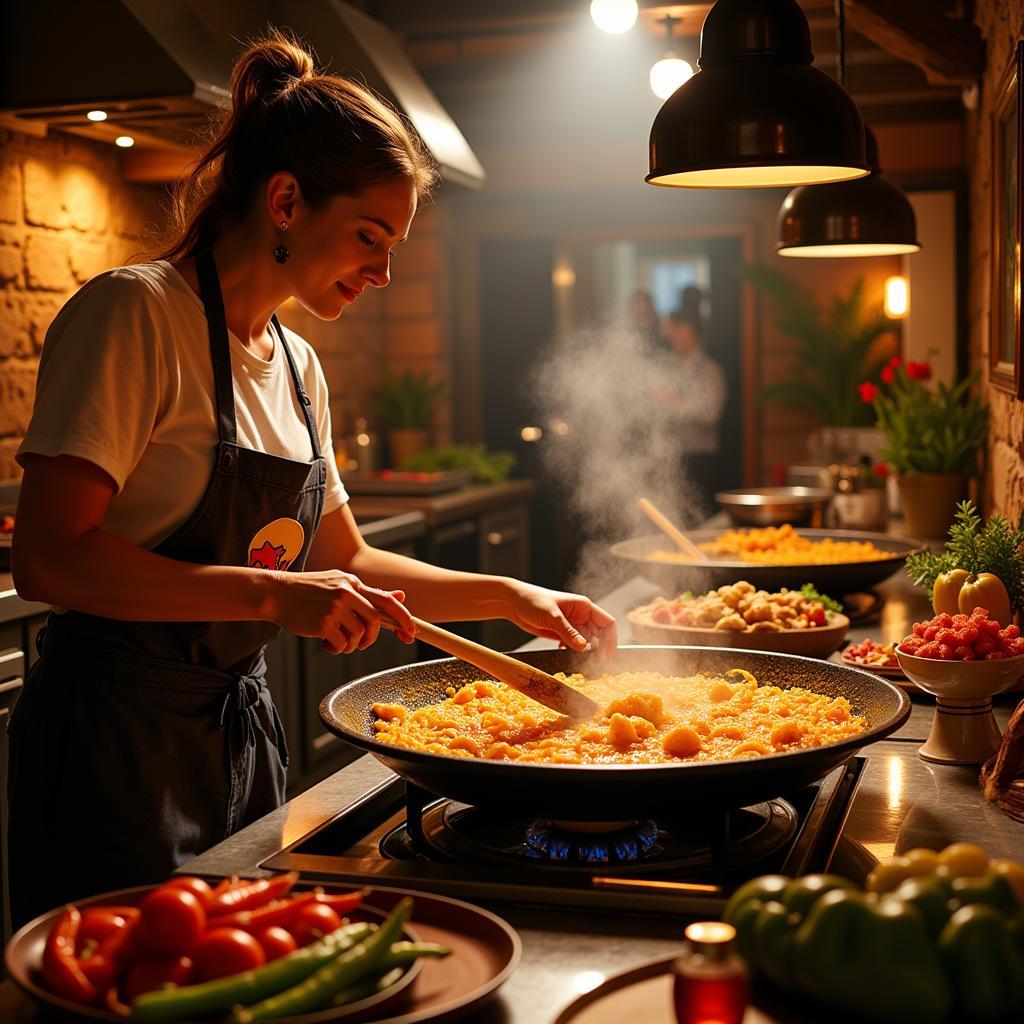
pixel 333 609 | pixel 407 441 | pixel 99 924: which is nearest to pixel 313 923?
pixel 99 924

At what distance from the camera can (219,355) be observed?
6.10ft

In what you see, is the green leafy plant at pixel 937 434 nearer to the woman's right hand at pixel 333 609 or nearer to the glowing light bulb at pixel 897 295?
the glowing light bulb at pixel 897 295

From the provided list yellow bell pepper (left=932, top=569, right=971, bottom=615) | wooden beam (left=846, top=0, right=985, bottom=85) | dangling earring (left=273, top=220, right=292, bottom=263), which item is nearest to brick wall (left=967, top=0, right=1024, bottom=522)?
wooden beam (left=846, top=0, right=985, bottom=85)

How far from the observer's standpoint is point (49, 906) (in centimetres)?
184

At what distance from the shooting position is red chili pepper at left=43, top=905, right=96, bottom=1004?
3.17 ft

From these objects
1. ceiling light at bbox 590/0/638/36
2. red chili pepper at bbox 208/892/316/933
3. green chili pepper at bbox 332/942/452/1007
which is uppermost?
ceiling light at bbox 590/0/638/36

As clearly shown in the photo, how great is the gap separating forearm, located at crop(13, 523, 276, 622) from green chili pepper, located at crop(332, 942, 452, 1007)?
2.24 feet

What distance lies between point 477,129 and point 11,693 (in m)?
4.77

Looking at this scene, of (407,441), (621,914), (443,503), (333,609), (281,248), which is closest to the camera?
(621,914)

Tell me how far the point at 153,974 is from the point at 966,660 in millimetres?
1213

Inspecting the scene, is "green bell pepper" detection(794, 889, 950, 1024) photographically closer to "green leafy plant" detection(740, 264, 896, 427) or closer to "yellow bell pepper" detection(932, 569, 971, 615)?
"yellow bell pepper" detection(932, 569, 971, 615)

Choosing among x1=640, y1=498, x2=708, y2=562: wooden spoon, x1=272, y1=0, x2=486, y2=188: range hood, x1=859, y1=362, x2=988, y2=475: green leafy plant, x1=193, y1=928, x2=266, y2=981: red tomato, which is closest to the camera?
x1=193, y1=928, x2=266, y2=981: red tomato

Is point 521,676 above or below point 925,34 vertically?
below

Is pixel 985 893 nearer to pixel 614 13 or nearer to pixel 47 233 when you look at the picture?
pixel 614 13
